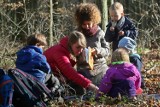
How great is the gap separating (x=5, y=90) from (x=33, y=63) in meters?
0.77

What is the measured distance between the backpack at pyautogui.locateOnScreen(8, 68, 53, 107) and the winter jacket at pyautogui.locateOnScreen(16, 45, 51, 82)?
31cm

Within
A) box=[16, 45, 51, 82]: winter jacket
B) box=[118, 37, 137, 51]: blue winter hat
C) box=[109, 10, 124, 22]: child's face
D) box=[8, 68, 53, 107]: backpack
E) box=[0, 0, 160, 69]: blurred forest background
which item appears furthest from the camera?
box=[0, 0, 160, 69]: blurred forest background

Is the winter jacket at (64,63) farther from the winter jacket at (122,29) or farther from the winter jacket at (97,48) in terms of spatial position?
the winter jacket at (122,29)

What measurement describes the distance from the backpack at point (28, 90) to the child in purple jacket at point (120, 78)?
2.99ft

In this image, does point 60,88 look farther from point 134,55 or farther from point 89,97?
point 134,55

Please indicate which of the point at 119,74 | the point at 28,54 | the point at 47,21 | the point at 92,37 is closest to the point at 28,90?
the point at 28,54

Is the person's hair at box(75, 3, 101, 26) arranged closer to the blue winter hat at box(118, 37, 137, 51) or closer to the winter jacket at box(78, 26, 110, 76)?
the winter jacket at box(78, 26, 110, 76)

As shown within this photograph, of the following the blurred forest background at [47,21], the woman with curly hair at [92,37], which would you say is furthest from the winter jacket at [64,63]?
the blurred forest background at [47,21]

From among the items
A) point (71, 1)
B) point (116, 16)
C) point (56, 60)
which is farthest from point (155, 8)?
point (56, 60)

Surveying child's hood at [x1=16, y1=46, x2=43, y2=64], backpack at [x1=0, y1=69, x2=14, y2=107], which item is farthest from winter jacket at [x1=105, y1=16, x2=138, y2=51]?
backpack at [x1=0, y1=69, x2=14, y2=107]

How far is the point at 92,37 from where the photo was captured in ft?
25.6

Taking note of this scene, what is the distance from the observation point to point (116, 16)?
868cm

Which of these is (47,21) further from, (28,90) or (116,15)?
(28,90)

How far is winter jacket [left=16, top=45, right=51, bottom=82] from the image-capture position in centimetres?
652
